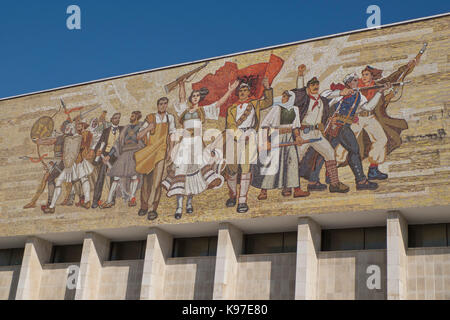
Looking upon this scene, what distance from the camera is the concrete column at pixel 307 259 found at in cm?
1922

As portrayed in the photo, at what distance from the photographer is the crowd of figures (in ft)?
64.1

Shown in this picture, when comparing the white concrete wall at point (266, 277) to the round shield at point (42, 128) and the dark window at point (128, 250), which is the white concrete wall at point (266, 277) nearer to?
the dark window at point (128, 250)

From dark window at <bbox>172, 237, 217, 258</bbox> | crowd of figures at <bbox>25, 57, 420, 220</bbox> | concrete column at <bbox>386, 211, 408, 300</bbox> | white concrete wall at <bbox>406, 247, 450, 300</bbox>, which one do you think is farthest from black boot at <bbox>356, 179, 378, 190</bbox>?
dark window at <bbox>172, 237, 217, 258</bbox>

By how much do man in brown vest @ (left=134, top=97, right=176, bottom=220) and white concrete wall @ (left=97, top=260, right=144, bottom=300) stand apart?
215 cm

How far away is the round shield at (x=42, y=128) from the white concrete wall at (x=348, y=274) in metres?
11.6

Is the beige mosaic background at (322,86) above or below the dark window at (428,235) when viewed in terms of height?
above

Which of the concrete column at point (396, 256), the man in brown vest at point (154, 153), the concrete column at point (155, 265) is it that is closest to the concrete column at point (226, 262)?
the concrete column at point (155, 265)

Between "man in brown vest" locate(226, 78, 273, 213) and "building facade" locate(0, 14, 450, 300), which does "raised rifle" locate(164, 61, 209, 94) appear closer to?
"building facade" locate(0, 14, 450, 300)

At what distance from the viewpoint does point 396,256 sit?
60.0 ft

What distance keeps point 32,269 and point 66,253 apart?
56.4 inches

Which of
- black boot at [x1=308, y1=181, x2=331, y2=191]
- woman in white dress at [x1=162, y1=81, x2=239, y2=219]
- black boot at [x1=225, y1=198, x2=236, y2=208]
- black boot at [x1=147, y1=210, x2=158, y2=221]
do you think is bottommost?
black boot at [x1=147, y1=210, x2=158, y2=221]

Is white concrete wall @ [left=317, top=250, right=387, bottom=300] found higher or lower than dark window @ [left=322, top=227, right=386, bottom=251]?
lower

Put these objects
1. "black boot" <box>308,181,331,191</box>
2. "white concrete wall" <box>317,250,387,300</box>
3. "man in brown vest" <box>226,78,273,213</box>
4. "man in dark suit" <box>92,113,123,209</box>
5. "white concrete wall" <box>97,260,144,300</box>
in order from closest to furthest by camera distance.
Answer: "white concrete wall" <box>317,250,387,300</box>, "black boot" <box>308,181,331,191</box>, "man in brown vest" <box>226,78,273,213</box>, "white concrete wall" <box>97,260,144,300</box>, "man in dark suit" <box>92,113,123,209</box>

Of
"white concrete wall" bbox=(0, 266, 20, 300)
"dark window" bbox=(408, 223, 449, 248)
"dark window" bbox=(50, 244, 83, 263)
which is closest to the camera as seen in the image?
"dark window" bbox=(408, 223, 449, 248)
